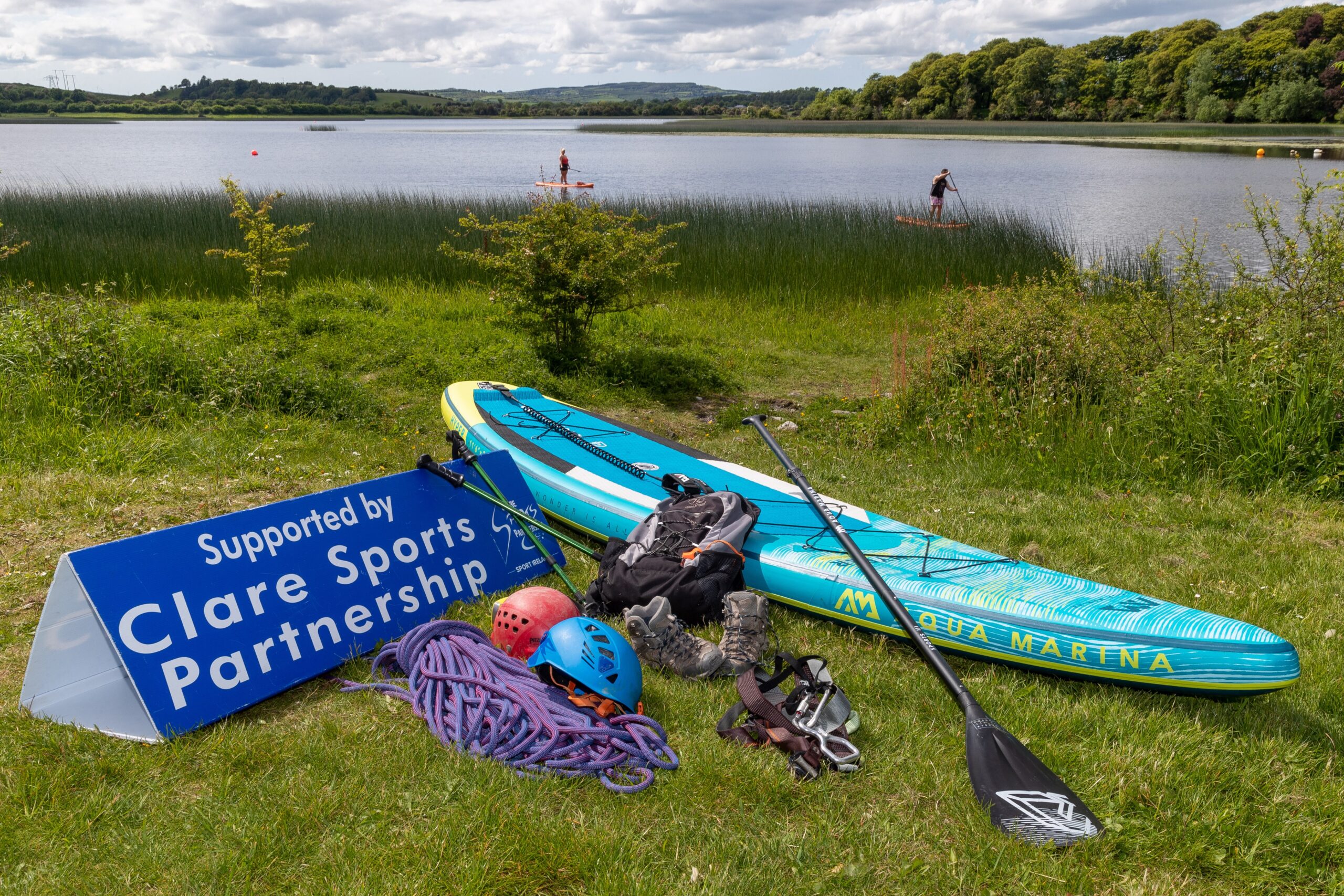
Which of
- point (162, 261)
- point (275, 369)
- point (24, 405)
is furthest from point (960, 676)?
point (162, 261)

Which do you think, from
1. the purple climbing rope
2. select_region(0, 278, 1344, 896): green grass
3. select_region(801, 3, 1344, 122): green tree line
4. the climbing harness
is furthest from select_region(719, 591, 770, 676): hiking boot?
select_region(801, 3, 1344, 122): green tree line

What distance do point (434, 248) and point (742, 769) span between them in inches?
404

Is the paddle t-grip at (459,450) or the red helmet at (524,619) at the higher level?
the paddle t-grip at (459,450)

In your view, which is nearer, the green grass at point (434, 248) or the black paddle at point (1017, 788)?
the black paddle at point (1017, 788)

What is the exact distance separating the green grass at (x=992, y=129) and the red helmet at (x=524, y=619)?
1907 inches

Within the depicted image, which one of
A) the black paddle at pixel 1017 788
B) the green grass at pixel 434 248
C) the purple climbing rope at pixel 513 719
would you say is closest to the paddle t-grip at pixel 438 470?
the purple climbing rope at pixel 513 719

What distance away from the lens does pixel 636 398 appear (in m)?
7.31

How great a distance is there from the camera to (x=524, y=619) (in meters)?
3.07

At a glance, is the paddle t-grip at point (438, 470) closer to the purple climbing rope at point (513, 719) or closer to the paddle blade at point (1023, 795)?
the purple climbing rope at point (513, 719)

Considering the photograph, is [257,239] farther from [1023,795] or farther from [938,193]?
[938,193]

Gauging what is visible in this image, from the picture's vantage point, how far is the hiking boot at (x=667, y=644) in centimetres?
307

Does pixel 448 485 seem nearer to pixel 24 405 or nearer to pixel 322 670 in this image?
pixel 322 670

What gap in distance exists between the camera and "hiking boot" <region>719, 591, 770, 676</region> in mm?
3135

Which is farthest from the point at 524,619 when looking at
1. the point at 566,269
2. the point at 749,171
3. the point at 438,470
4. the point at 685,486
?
the point at 749,171
